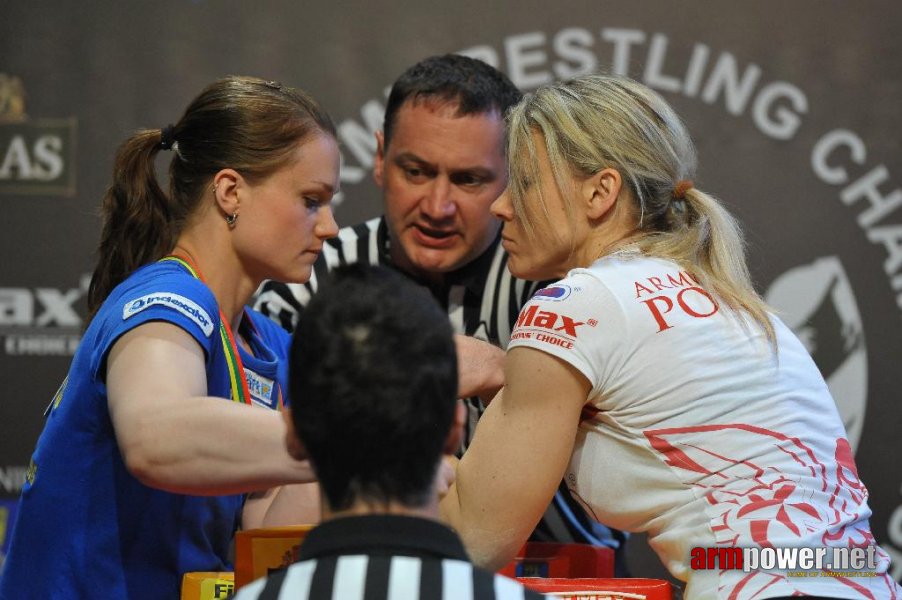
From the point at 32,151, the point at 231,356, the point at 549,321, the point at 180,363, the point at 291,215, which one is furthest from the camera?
the point at 32,151

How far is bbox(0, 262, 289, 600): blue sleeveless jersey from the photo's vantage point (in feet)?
4.76

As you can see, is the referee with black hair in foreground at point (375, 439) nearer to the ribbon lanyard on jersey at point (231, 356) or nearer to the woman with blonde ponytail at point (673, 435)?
the woman with blonde ponytail at point (673, 435)

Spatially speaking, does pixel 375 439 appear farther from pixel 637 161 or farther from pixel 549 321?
pixel 637 161

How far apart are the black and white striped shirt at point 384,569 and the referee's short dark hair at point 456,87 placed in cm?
155

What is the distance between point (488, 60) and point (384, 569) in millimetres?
2031

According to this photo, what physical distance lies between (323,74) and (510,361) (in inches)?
58.2

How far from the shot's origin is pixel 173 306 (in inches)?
54.7

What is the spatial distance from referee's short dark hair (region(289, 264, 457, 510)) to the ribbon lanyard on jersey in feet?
2.10

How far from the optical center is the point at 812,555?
53.3 inches

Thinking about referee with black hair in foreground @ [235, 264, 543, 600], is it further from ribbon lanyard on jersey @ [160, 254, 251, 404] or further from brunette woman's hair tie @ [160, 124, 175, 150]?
brunette woman's hair tie @ [160, 124, 175, 150]

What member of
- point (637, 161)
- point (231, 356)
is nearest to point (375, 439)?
point (231, 356)

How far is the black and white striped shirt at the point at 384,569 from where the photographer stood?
0.86m

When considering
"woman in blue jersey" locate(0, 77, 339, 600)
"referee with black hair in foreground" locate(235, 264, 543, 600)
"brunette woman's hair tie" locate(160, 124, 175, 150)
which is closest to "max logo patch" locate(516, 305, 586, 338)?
"woman in blue jersey" locate(0, 77, 339, 600)

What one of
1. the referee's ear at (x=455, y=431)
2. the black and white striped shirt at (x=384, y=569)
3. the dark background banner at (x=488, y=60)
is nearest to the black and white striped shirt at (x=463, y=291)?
the dark background banner at (x=488, y=60)
